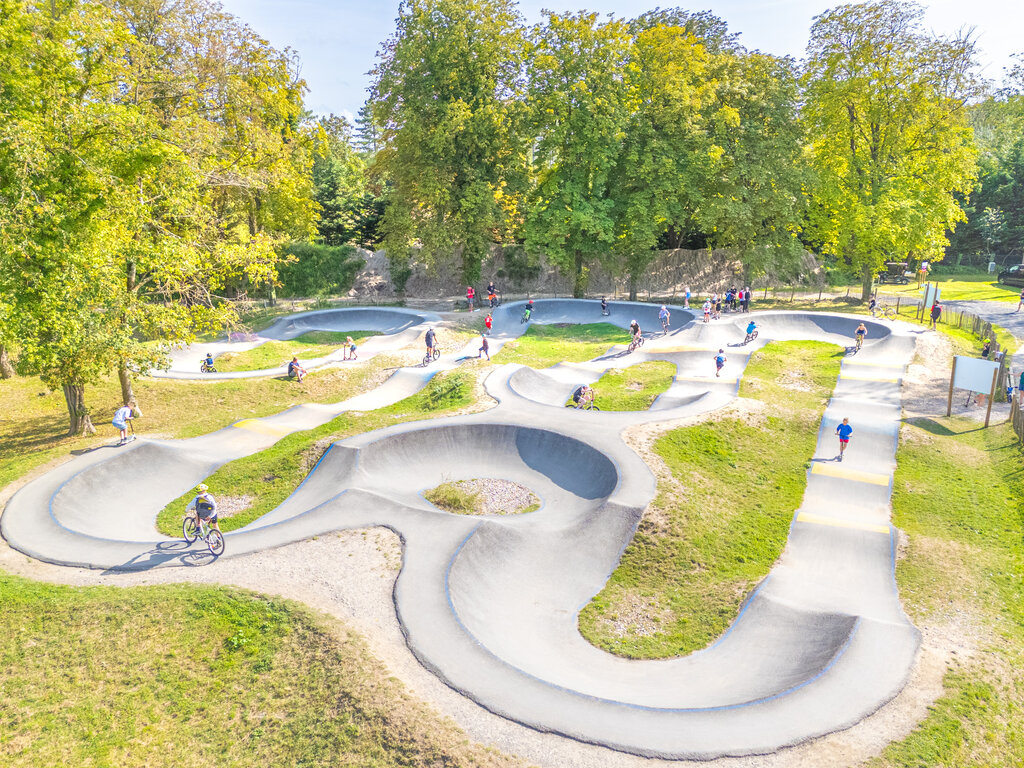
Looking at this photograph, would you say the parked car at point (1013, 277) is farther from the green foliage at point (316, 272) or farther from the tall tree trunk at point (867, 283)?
the green foliage at point (316, 272)

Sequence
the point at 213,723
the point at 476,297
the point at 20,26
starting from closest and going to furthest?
the point at 213,723 → the point at 20,26 → the point at 476,297

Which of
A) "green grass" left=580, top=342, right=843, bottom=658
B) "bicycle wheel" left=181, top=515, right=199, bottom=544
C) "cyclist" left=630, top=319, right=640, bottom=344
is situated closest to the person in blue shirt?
"green grass" left=580, top=342, right=843, bottom=658

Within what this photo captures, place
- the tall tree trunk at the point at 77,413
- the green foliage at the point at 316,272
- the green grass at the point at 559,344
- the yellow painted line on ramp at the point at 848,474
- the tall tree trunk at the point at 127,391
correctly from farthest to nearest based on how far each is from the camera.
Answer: the green foliage at the point at 316,272 → the green grass at the point at 559,344 → the tall tree trunk at the point at 127,391 → the tall tree trunk at the point at 77,413 → the yellow painted line on ramp at the point at 848,474

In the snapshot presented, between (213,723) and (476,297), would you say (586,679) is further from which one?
(476,297)

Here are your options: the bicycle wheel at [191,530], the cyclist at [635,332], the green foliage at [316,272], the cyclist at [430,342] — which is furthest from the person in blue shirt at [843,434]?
the green foliage at [316,272]

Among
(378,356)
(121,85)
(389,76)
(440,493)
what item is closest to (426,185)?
(389,76)

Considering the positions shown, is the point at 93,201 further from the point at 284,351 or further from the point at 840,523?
the point at 840,523

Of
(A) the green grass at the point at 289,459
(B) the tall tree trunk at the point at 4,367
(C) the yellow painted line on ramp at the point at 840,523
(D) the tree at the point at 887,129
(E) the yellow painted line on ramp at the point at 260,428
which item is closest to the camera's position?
(C) the yellow painted line on ramp at the point at 840,523
